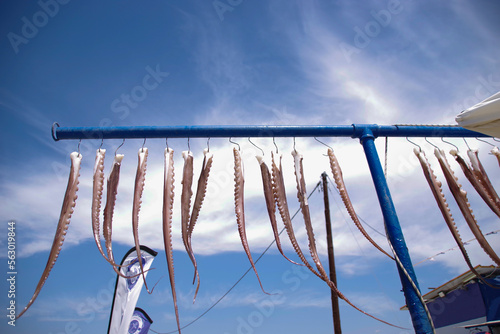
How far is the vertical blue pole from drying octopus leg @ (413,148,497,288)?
Result: 0.66 m

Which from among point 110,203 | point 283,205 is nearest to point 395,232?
point 283,205

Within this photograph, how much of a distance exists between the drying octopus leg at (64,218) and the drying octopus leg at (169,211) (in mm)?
1211

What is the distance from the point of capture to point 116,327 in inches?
354

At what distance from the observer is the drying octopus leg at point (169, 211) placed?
345 centimetres

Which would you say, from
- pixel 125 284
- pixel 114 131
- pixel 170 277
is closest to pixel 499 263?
pixel 170 277

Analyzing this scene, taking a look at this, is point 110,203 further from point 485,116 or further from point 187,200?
point 485,116

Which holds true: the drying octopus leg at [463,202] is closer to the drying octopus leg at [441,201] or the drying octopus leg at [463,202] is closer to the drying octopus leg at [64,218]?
the drying octopus leg at [441,201]

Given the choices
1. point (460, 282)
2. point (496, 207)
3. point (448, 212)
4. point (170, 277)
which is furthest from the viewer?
point (460, 282)

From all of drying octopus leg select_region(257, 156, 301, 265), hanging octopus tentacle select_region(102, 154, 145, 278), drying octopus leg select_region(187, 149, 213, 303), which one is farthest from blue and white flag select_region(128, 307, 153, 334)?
drying octopus leg select_region(257, 156, 301, 265)

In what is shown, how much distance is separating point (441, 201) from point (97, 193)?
496 cm

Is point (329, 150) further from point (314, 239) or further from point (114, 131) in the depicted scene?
point (114, 131)

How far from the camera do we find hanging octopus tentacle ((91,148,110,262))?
3.72m

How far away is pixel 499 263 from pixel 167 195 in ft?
15.2

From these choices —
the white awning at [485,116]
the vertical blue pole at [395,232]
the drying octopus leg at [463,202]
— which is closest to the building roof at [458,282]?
the drying octopus leg at [463,202]
